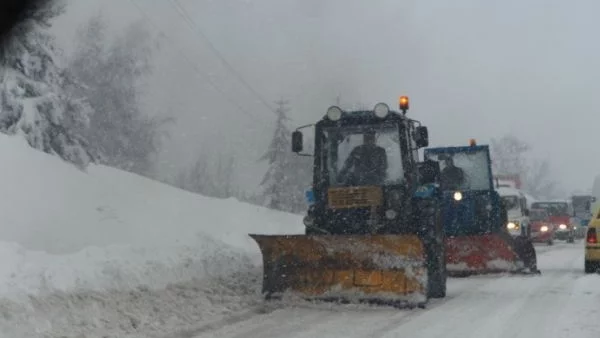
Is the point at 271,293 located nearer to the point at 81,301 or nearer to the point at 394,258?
the point at 394,258

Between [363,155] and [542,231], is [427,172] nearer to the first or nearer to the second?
[363,155]

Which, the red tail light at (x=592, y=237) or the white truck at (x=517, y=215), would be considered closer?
the red tail light at (x=592, y=237)

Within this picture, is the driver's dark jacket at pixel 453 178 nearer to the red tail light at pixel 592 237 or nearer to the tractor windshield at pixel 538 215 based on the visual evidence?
the red tail light at pixel 592 237

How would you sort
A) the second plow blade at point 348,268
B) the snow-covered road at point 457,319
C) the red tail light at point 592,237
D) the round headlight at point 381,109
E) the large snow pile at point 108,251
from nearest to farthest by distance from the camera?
1. the snow-covered road at point 457,319
2. the large snow pile at point 108,251
3. the second plow blade at point 348,268
4. the round headlight at point 381,109
5. the red tail light at point 592,237

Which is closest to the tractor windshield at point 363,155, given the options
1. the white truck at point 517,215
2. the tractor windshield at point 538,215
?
the white truck at point 517,215

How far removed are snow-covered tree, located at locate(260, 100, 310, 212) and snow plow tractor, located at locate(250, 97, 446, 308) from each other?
38.8 metres

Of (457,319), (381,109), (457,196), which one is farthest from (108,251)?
(457,196)

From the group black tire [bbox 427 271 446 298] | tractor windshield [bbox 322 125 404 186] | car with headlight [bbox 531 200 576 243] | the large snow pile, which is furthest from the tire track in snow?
car with headlight [bbox 531 200 576 243]

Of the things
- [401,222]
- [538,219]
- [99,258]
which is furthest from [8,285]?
[538,219]

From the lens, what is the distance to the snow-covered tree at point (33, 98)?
19.9 meters

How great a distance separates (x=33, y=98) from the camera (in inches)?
817

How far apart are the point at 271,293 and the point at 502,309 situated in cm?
305

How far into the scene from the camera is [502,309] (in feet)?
31.6

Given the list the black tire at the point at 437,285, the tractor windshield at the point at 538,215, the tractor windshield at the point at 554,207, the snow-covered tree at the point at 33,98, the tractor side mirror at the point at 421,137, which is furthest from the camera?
the tractor windshield at the point at 554,207
